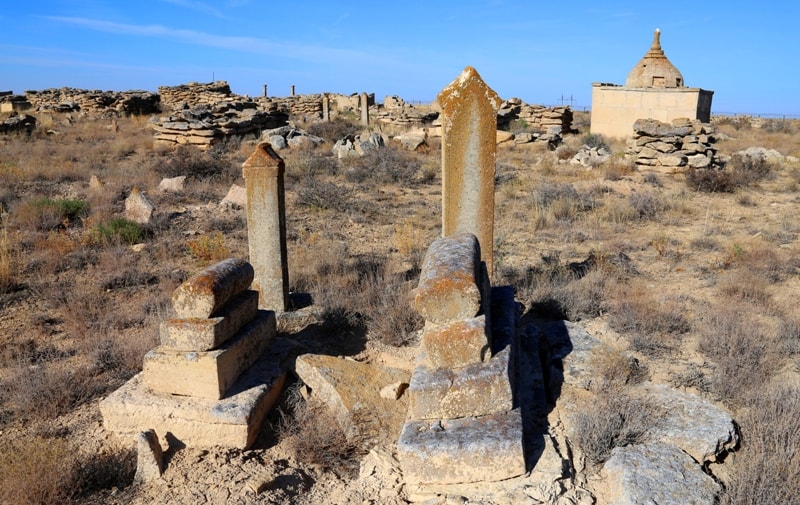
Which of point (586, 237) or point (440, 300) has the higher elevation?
point (440, 300)

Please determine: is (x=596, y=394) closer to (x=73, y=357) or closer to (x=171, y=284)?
(x=73, y=357)

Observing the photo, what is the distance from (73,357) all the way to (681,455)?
193 inches


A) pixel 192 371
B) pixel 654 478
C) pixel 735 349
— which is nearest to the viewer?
pixel 654 478

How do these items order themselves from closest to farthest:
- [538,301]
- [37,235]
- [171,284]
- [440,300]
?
[440,300], [538,301], [171,284], [37,235]

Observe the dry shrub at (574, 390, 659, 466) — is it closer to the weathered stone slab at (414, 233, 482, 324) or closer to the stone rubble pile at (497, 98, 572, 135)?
the weathered stone slab at (414, 233, 482, 324)

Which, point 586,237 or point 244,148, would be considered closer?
point 586,237

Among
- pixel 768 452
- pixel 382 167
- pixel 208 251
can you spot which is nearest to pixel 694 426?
pixel 768 452

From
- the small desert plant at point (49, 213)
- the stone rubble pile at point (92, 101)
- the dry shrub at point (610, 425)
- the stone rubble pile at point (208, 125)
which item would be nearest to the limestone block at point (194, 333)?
the dry shrub at point (610, 425)

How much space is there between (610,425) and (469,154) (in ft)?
9.82

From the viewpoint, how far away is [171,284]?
6891 mm

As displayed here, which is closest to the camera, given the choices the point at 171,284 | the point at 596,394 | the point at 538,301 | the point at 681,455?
the point at 681,455

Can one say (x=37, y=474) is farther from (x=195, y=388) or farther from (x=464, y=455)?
(x=464, y=455)

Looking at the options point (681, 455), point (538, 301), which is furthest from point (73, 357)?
point (681, 455)

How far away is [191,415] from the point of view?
3867mm
